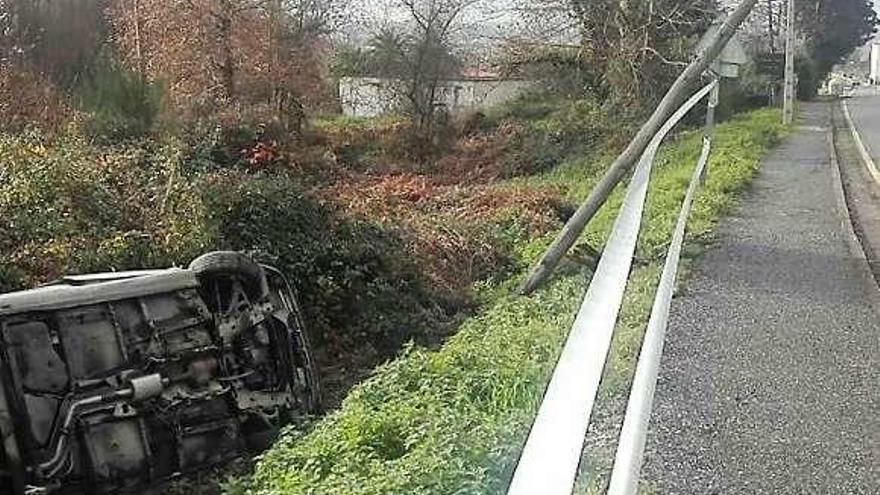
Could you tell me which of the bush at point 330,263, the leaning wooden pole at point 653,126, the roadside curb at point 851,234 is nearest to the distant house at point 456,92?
the roadside curb at point 851,234

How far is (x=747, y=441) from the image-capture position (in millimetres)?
5277

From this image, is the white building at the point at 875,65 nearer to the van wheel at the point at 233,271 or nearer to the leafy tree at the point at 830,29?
the leafy tree at the point at 830,29

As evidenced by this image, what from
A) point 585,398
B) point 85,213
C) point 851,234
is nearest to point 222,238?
point 85,213

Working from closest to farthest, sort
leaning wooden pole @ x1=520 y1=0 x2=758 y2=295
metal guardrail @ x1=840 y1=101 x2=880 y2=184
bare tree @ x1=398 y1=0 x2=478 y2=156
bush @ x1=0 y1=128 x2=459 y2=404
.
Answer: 1. leaning wooden pole @ x1=520 y1=0 x2=758 y2=295
2. bush @ x1=0 y1=128 x2=459 y2=404
3. metal guardrail @ x1=840 y1=101 x2=880 y2=184
4. bare tree @ x1=398 y1=0 x2=478 y2=156

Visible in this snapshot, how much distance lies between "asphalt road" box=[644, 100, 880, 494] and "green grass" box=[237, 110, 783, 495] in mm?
448

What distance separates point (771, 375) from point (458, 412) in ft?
6.34

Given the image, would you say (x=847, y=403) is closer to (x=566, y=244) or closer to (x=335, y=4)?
(x=566, y=244)

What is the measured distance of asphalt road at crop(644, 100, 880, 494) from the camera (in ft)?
16.0

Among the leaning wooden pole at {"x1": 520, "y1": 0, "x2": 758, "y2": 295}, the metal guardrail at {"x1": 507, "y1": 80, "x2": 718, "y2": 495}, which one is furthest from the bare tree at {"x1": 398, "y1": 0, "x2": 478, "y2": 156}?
the metal guardrail at {"x1": 507, "y1": 80, "x2": 718, "y2": 495}

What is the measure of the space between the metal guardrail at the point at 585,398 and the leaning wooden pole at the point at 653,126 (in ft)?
21.8

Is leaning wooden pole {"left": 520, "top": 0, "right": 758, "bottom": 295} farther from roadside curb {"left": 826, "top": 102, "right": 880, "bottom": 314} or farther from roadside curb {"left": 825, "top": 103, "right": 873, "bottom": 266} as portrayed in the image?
roadside curb {"left": 825, "top": 103, "right": 873, "bottom": 266}

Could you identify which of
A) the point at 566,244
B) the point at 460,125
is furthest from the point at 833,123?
the point at 566,244

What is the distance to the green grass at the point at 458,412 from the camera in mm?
5371

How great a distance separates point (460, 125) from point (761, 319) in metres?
28.6
